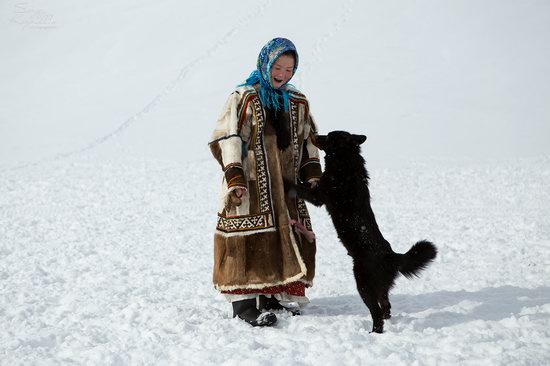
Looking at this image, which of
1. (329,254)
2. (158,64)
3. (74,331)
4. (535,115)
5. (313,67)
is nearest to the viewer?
(74,331)

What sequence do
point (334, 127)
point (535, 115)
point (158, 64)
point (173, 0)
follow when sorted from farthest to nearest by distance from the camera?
1. point (173, 0)
2. point (158, 64)
3. point (535, 115)
4. point (334, 127)

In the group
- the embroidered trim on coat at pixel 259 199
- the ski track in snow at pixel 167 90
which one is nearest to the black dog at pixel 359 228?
the embroidered trim on coat at pixel 259 199

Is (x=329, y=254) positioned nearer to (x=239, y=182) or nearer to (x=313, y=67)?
(x=239, y=182)

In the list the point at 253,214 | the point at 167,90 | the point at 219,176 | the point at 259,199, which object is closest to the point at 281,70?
the point at 259,199

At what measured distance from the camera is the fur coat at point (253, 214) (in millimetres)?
3758

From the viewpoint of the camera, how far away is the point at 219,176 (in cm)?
1050

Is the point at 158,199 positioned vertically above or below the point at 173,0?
below

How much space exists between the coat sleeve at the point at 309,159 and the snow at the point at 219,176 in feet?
3.32

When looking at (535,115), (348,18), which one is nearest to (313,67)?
(348,18)

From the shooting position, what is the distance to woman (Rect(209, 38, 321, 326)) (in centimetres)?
373

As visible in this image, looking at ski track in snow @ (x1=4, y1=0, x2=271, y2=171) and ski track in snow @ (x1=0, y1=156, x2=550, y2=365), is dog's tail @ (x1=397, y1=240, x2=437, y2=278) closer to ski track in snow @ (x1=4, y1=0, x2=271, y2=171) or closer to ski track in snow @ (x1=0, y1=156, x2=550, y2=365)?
ski track in snow @ (x1=0, y1=156, x2=550, y2=365)

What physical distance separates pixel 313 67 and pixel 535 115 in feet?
23.8

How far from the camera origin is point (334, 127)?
13.5 metres

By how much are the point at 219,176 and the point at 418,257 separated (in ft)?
23.8
